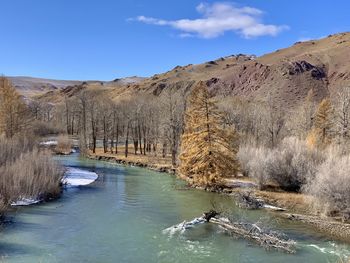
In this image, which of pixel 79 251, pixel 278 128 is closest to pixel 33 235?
pixel 79 251

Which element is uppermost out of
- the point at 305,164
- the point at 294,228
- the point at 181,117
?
the point at 181,117

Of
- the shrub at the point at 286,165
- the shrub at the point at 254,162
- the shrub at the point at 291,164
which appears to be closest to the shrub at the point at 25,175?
the shrub at the point at 254,162

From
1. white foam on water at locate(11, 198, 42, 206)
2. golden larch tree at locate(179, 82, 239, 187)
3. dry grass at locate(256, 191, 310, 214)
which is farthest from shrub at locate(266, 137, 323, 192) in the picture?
white foam on water at locate(11, 198, 42, 206)

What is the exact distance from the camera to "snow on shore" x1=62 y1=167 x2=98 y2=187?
140 ft

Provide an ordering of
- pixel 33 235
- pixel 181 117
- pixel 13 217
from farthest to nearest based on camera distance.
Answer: pixel 181 117
pixel 13 217
pixel 33 235

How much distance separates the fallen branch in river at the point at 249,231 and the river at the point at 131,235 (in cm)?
50

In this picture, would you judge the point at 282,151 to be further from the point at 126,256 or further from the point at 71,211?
the point at 126,256

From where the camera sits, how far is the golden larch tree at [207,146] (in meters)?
43.5

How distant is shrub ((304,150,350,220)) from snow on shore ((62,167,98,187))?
22137 mm

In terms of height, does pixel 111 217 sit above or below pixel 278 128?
below

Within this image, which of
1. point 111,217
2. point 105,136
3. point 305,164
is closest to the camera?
point 111,217

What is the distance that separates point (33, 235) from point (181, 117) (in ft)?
137

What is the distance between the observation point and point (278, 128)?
248 ft

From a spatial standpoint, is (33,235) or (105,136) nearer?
(33,235)
